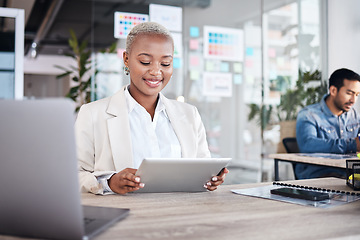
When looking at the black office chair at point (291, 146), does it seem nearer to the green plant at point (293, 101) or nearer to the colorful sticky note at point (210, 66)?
the green plant at point (293, 101)

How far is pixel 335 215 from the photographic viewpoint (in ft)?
3.86

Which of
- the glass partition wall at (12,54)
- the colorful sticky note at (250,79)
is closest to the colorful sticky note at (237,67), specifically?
the colorful sticky note at (250,79)

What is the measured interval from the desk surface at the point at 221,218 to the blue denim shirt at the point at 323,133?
8.19 ft

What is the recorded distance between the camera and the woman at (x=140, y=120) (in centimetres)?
186

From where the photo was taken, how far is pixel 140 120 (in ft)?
6.60

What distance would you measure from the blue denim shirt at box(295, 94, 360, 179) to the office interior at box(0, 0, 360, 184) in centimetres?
138

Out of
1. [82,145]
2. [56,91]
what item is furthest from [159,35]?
[56,91]

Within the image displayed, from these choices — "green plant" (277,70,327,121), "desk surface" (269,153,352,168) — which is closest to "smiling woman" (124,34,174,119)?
"desk surface" (269,153,352,168)

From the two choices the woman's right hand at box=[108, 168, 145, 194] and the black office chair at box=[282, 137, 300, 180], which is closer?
the woman's right hand at box=[108, 168, 145, 194]

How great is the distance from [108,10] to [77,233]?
4481 millimetres

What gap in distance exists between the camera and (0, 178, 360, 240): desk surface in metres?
0.97

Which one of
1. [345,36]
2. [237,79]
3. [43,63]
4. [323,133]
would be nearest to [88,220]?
[323,133]

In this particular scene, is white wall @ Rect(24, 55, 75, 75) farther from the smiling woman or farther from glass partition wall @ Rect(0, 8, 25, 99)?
the smiling woman

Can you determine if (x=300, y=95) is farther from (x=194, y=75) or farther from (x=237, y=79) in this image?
(x=194, y=75)
